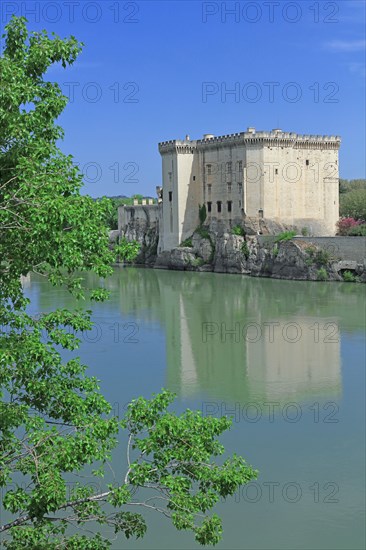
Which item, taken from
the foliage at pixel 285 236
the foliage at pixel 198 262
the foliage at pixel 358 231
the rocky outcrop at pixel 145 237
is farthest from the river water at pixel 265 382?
the rocky outcrop at pixel 145 237

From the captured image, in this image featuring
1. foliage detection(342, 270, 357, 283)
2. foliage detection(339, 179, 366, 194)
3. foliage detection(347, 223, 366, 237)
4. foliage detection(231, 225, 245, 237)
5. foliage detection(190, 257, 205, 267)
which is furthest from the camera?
foliage detection(339, 179, 366, 194)

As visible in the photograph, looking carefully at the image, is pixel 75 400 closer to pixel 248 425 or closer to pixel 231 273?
pixel 248 425

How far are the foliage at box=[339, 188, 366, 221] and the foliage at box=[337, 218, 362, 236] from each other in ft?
9.51

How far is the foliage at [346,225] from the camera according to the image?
1510 inches

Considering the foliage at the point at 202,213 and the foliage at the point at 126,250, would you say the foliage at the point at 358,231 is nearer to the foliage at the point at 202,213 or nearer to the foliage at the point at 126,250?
the foliage at the point at 202,213

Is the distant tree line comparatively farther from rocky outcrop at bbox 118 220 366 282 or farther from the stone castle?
rocky outcrop at bbox 118 220 366 282

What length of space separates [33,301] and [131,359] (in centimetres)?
1036

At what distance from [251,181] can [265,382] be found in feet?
82.0

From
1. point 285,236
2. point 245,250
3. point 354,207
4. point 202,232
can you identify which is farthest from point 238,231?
point 354,207

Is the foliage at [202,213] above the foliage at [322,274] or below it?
above

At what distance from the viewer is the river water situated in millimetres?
8250

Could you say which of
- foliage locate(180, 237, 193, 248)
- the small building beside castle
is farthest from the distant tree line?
foliage locate(180, 237, 193, 248)

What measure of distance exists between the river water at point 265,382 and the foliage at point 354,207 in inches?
540

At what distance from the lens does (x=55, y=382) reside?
18.5ft
